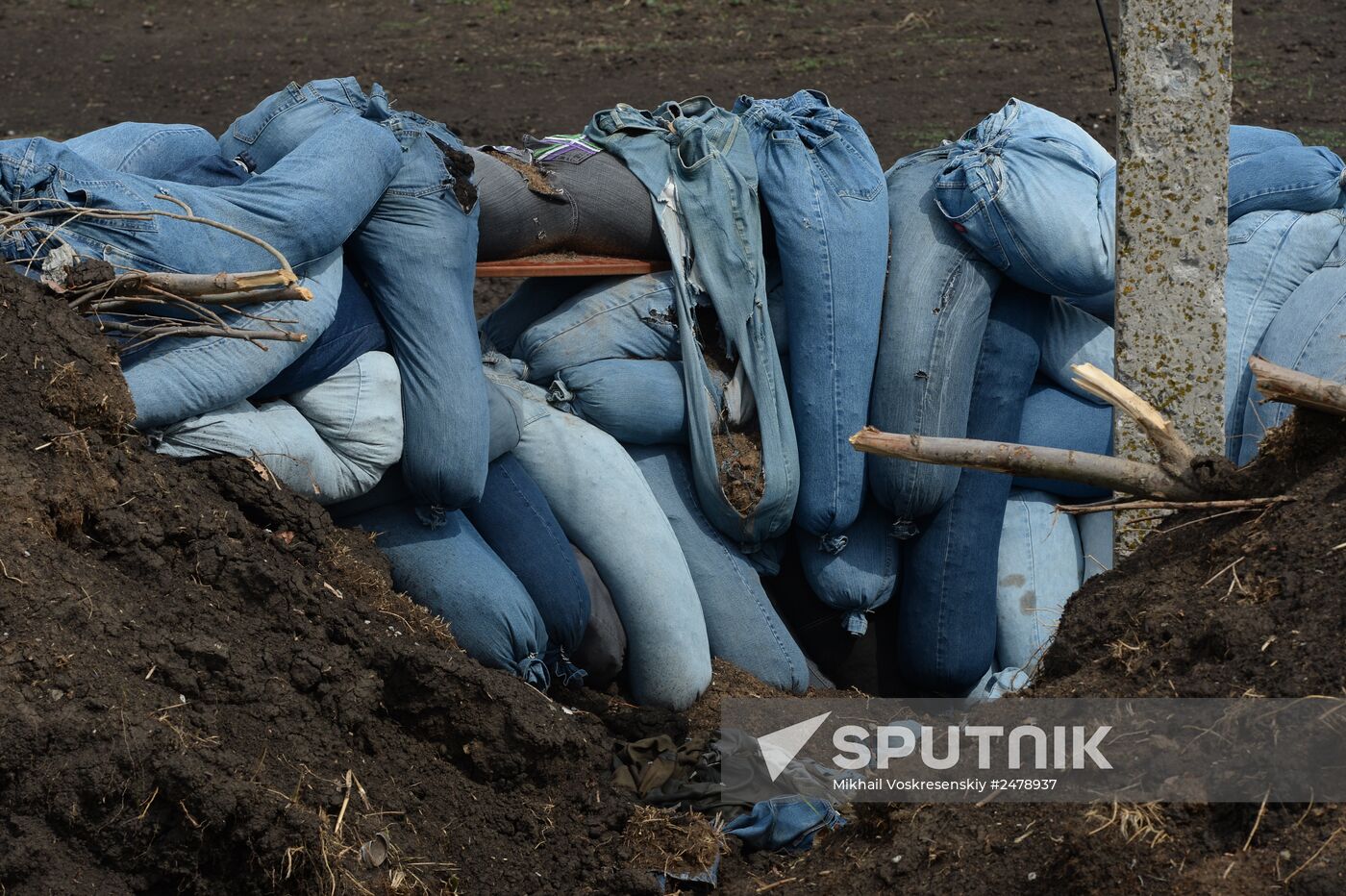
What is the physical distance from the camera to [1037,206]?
3.57 metres

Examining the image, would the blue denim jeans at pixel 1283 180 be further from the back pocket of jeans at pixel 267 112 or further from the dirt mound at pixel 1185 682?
the back pocket of jeans at pixel 267 112

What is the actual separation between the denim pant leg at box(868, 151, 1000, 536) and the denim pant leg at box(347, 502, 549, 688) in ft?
3.36

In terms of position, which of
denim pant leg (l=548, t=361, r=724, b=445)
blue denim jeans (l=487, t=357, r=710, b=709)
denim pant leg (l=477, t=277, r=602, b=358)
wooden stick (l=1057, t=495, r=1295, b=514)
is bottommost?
blue denim jeans (l=487, t=357, r=710, b=709)

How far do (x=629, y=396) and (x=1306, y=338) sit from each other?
170 cm

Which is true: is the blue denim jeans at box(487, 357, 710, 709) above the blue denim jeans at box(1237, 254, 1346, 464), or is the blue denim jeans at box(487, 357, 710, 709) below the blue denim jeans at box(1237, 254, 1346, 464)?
below

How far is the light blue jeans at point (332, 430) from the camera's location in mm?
3117

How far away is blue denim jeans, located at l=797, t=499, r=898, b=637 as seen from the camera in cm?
386

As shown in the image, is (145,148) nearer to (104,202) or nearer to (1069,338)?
(104,202)

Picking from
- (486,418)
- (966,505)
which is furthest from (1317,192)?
(486,418)

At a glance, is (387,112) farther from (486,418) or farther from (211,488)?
(211,488)

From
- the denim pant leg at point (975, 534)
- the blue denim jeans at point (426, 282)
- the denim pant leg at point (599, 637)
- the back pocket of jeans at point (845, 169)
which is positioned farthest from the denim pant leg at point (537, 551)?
the back pocket of jeans at point (845, 169)

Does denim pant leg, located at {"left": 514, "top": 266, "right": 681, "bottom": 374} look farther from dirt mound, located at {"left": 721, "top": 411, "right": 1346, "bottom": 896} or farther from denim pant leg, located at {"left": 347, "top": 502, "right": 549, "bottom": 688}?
dirt mound, located at {"left": 721, "top": 411, "right": 1346, "bottom": 896}

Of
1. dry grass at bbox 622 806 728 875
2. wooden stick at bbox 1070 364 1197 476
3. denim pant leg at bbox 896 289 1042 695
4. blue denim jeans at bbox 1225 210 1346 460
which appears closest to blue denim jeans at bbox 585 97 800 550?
denim pant leg at bbox 896 289 1042 695

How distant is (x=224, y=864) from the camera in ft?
8.05
